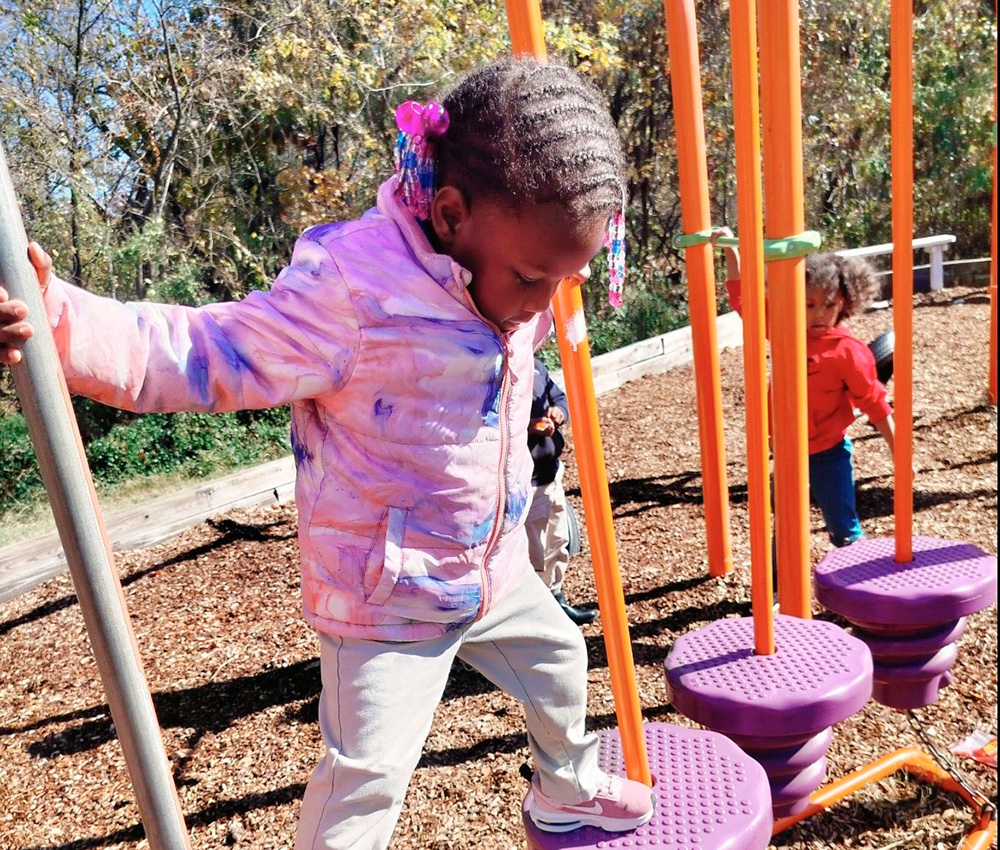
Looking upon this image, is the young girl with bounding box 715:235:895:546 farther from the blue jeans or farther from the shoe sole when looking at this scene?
the shoe sole

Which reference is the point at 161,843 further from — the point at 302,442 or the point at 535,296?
the point at 535,296

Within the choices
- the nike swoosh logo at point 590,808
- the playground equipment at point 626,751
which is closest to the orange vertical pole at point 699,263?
the playground equipment at point 626,751

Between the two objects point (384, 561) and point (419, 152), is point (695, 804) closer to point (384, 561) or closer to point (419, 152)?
point (384, 561)

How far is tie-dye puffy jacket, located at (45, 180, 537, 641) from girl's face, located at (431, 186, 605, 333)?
4 cm

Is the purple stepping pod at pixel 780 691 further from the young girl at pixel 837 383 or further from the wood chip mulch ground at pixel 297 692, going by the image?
the young girl at pixel 837 383

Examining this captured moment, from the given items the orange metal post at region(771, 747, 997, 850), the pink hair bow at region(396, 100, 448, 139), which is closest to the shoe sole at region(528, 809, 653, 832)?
the orange metal post at region(771, 747, 997, 850)

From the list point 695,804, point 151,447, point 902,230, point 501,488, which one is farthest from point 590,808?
point 151,447

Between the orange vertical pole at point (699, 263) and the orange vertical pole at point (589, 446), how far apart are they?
0.84m

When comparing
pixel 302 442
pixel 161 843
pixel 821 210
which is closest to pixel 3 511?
pixel 302 442

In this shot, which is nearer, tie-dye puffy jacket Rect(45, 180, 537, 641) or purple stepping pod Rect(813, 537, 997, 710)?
tie-dye puffy jacket Rect(45, 180, 537, 641)

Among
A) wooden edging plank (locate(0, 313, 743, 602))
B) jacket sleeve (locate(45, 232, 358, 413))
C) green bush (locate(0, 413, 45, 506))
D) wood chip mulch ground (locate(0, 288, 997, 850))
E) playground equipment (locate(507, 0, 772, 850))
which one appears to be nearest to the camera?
jacket sleeve (locate(45, 232, 358, 413))

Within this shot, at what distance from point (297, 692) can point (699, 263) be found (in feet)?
6.68

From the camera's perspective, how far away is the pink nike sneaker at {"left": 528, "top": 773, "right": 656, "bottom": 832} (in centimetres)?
169

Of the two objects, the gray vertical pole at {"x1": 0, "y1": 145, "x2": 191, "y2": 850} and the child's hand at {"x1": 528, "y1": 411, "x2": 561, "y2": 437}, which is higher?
the gray vertical pole at {"x1": 0, "y1": 145, "x2": 191, "y2": 850}
